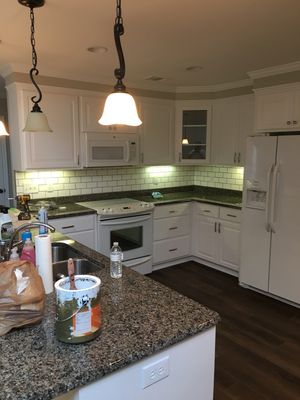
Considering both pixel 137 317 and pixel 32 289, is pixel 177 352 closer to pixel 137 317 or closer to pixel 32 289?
pixel 137 317

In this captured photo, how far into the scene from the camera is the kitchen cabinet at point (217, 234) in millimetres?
3965

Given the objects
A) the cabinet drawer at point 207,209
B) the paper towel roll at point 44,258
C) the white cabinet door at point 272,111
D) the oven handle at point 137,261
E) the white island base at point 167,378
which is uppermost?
the white cabinet door at point 272,111

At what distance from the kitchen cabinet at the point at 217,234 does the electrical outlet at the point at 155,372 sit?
2.88 m

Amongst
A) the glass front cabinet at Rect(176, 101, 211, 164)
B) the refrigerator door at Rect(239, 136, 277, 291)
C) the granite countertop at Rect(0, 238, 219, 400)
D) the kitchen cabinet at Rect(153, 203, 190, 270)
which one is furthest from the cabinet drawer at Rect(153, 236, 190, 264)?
the granite countertop at Rect(0, 238, 219, 400)

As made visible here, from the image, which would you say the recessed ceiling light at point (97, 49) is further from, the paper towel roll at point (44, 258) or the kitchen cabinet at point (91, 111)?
the paper towel roll at point (44, 258)

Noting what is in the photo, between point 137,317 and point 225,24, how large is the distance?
6.35 ft

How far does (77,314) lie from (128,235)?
2.85 meters

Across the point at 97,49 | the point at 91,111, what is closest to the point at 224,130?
the point at 91,111

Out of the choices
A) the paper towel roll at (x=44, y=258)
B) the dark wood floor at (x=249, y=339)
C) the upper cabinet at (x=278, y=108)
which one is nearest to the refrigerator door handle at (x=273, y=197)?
the upper cabinet at (x=278, y=108)

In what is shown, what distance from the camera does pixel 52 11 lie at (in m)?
1.98

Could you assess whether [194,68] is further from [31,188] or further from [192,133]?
[31,188]

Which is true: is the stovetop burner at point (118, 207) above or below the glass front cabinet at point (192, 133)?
below

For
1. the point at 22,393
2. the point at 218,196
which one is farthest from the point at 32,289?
the point at 218,196

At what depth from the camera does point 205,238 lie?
171 inches
